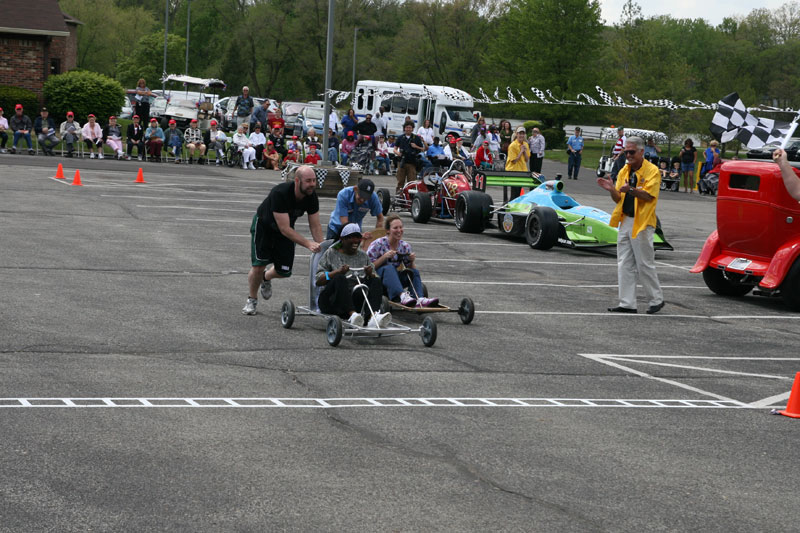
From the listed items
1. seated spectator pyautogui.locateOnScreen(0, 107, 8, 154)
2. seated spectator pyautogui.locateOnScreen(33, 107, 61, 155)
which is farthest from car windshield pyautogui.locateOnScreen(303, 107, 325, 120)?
seated spectator pyautogui.locateOnScreen(0, 107, 8, 154)

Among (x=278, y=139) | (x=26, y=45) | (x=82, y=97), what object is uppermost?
(x=26, y=45)

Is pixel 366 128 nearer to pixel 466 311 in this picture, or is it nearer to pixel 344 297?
pixel 466 311

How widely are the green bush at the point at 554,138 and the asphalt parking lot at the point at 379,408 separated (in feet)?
167

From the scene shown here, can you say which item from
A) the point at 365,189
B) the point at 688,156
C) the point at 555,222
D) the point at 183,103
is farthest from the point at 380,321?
the point at 183,103

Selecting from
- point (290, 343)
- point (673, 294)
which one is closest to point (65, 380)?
point (290, 343)

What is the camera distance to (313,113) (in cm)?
5266

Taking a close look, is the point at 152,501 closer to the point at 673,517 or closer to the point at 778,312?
the point at 673,517

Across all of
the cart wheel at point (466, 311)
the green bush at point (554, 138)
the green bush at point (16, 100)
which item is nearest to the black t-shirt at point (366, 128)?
the green bush at point (16, 100)

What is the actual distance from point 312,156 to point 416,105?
1629 cm

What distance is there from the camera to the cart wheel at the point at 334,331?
10531 mm

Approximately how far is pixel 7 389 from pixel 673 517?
4962 mm

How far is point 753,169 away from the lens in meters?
14.4

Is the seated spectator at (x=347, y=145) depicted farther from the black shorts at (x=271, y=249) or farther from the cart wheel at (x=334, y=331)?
the cart wheel at (x=334, y=331)

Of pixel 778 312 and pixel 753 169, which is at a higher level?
pixel 753 169
